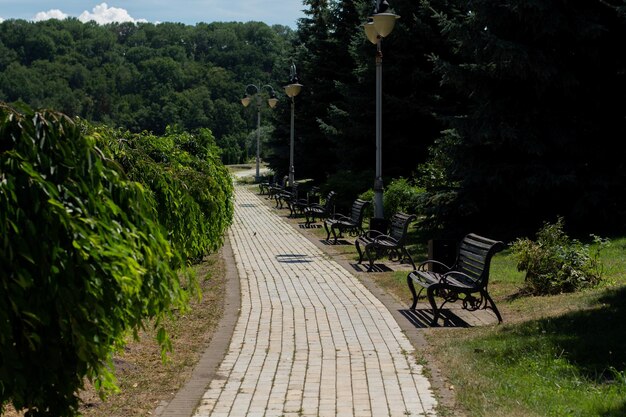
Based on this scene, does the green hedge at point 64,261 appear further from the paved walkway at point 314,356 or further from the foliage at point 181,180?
the paved walkway at point 314,356

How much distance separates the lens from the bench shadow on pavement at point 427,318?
9.33m

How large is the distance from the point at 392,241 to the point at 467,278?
4952mm

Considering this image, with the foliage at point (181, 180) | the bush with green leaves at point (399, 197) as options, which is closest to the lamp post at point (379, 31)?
the foliage at point (181, 180)

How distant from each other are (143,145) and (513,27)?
8159 mm

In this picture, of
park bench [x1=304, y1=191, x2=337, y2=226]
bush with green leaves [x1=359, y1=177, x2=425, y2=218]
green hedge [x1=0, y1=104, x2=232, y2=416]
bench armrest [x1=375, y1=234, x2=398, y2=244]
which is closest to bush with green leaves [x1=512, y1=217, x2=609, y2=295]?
bench armrest [x1=375, y1=234, x2=398, y2=244]

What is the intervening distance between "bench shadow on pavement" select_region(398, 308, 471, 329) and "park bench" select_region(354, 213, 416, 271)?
3630 mm

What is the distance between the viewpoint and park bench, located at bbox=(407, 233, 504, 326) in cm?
928

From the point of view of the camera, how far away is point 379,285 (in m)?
12.4

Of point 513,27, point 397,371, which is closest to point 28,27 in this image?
point 513,27

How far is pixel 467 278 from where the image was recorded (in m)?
9.77

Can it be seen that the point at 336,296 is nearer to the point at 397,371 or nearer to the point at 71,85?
the point at 397,371

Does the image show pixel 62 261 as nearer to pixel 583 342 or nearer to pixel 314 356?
pixel 314 356

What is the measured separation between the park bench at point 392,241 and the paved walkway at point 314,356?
822mm

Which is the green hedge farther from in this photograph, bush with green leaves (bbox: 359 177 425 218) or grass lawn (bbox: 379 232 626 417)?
bush with green leaves (bbox: 359 177 425 218)
